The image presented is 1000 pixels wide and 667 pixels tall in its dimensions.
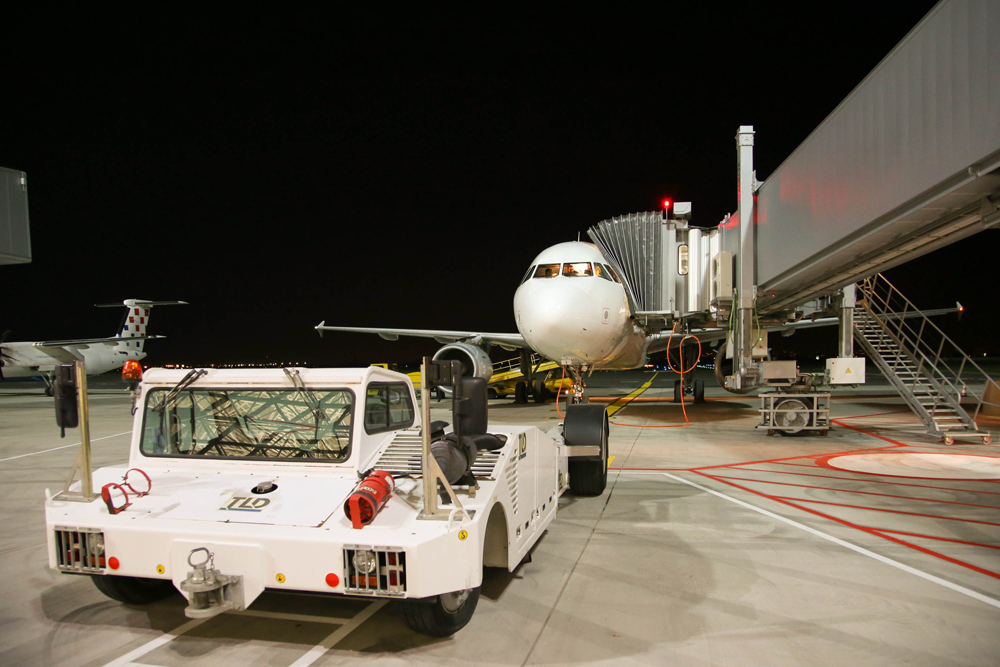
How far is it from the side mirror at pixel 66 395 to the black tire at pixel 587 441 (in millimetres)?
4628

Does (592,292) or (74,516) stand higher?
(592,292)

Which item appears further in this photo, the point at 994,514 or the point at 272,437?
the point at 994,514

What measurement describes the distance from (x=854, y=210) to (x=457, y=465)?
500cm

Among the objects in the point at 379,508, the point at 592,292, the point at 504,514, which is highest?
the point at 592,292

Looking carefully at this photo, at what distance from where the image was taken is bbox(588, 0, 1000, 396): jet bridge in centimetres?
414

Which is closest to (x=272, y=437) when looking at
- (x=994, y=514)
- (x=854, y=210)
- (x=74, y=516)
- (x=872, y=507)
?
(x=74, y=516)

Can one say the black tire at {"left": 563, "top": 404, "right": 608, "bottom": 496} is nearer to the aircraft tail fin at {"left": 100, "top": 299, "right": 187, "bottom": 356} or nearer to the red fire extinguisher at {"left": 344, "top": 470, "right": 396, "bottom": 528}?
the red fire extinguisher at {"left": 344, "top": 470, "right": 396, "bottom": 528}

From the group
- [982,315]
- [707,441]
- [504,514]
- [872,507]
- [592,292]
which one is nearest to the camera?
[504,514]

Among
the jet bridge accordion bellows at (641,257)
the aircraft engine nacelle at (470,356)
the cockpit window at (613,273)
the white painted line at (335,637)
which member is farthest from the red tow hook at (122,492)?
the aircraft engine nacelle at (470,356)

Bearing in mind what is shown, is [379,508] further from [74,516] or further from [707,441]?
[707,441]

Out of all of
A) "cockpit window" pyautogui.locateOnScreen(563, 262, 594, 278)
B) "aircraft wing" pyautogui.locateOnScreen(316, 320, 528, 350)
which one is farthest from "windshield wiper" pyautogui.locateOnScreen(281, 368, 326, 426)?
"aircraft wing" pyautogui.locateOnScreen(316, 320, 528, 350)

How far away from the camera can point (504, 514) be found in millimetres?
3836

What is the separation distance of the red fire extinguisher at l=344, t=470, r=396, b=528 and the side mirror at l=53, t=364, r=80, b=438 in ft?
5.79

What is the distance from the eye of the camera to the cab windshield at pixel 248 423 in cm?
401
